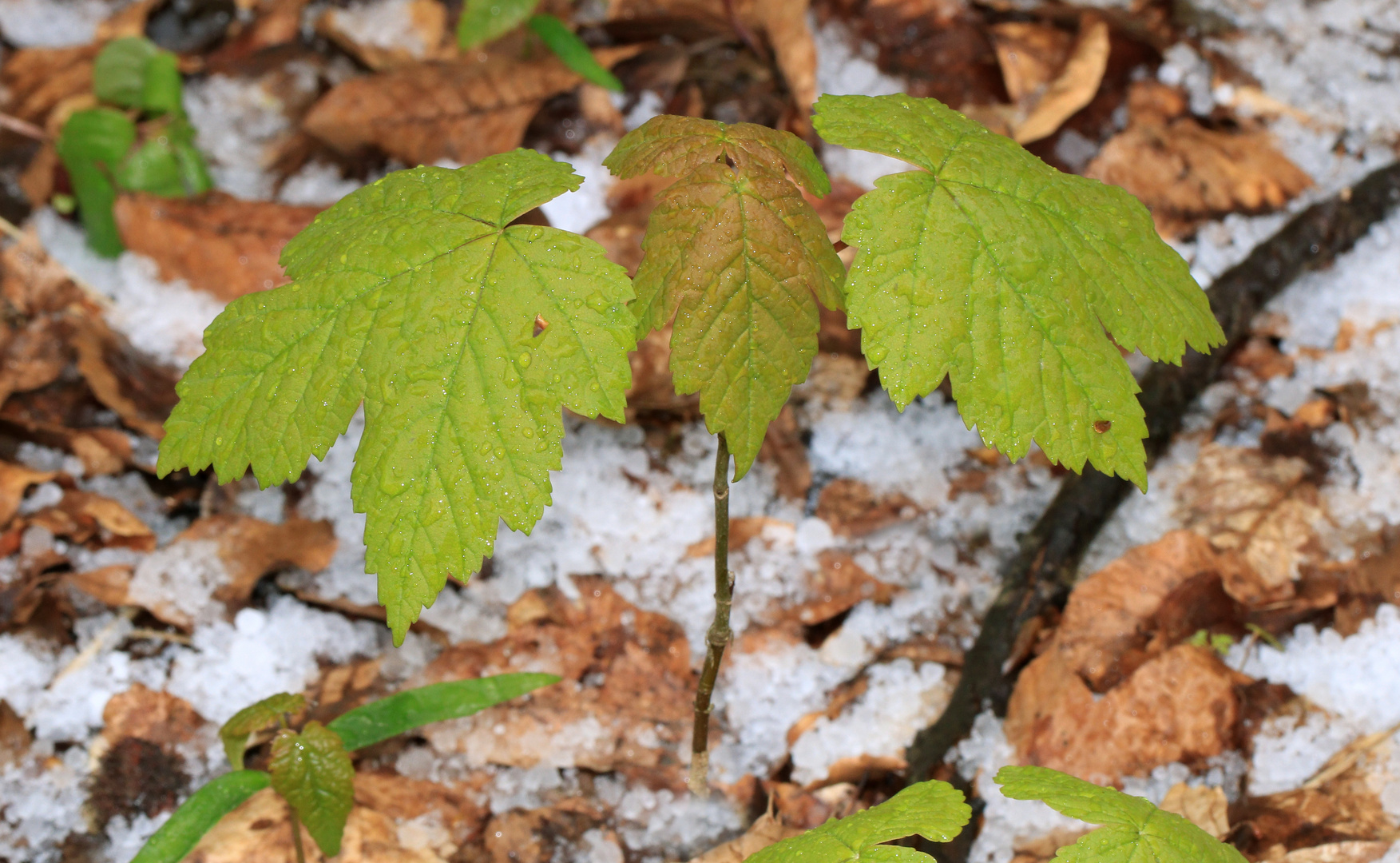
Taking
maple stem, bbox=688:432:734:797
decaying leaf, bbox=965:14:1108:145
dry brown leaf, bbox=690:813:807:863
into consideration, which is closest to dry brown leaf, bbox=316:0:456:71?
decaying leaf, bbox=965:14:1108:145

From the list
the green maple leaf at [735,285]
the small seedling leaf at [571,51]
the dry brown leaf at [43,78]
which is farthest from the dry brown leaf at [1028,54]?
the dry brown leaf at [43,78]

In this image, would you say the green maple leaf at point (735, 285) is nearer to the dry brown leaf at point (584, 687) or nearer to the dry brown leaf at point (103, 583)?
the dry brown leaf at point (584, 687)

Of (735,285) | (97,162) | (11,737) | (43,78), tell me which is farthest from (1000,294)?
(43,78)

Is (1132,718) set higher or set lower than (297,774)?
lower

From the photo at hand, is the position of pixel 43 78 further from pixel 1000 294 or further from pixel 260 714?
pixel 1000 294

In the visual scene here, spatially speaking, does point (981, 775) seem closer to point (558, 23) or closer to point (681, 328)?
point (681, 328)

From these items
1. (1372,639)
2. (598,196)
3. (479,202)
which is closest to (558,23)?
(598,196)
